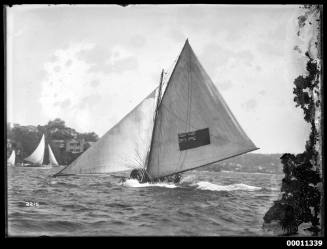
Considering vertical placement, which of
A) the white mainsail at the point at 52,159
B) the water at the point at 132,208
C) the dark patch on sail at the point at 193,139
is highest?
the dark patch on sail at the point at 193,139

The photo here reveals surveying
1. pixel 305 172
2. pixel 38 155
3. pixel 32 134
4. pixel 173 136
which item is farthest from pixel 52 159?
pixel 305 172

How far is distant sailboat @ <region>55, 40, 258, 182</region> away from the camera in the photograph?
8.26 meters

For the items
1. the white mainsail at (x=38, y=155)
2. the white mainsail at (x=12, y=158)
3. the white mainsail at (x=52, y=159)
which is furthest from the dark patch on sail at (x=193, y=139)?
the white mainsail at (x=12, y=158)

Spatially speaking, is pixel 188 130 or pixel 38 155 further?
pixel 188 130

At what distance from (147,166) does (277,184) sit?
2.76 meters

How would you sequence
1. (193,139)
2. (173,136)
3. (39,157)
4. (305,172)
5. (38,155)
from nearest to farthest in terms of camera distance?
(305,172) < (39,157) < (38,155) < (193,139) < (173,136)

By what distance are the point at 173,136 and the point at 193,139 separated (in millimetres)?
424

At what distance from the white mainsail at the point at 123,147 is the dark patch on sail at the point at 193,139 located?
67 centimetres

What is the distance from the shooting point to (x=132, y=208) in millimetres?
7480

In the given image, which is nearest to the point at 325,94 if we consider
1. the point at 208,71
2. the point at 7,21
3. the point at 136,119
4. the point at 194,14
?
the point at 208,71

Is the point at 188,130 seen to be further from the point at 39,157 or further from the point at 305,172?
the point at 39,157

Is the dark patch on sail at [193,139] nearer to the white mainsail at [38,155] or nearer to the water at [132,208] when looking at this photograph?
the water at [132,208]

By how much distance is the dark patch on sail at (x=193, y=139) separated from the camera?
29.2ft

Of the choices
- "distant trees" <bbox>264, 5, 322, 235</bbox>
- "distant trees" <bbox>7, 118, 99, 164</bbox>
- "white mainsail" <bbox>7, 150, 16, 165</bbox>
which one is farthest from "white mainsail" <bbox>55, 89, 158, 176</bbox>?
"distant trees" <bbox>264, 5, 322, 235</bbox>
